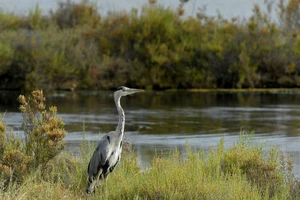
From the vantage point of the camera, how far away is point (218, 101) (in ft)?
108

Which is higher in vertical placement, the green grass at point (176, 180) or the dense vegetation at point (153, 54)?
the dense vegetation at point (153, 54)

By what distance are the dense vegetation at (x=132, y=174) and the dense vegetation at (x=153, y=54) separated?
27.4 metres

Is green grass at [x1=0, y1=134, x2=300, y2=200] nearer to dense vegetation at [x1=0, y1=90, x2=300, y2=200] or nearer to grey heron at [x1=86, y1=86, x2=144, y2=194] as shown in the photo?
dense vegetation at [x1=0, y1=90, x2=300, y2=200]

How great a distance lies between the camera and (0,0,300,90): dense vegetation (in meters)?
39.5

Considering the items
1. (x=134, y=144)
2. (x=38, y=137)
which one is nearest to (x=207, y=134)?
(x=134, y=144)

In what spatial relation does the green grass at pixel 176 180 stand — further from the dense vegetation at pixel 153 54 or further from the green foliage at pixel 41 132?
the dense vegetation at pixel 153 54

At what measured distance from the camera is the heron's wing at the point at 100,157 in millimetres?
9984

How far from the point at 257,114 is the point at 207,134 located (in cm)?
657

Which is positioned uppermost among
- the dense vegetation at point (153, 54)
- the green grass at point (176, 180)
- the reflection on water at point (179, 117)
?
the dense vegetation at point (153, 54)

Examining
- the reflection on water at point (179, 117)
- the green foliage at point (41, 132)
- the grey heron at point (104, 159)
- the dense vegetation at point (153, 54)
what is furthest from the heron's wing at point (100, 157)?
the dense vegetation at point (153, 54)

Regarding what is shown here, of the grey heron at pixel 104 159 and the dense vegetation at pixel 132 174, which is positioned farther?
the grey heron at pixel 104 159

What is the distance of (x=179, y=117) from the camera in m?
25.7

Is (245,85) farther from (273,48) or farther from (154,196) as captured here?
(154,196)

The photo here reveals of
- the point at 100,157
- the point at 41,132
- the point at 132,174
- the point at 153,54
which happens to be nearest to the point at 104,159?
the point at 100,157
